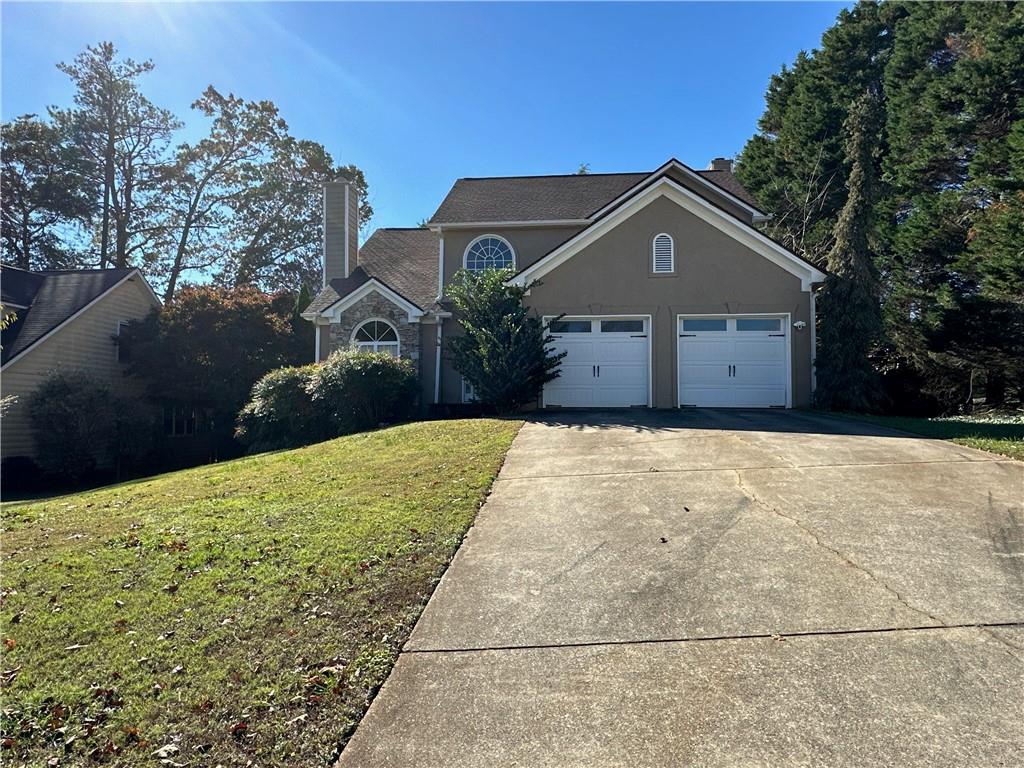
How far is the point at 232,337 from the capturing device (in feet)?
70.0

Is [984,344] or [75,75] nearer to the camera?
[984,344]

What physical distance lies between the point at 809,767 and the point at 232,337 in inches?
852

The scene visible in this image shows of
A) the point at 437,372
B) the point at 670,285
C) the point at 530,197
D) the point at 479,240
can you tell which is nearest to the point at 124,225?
the point at 479,240

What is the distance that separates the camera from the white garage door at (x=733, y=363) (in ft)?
48.5

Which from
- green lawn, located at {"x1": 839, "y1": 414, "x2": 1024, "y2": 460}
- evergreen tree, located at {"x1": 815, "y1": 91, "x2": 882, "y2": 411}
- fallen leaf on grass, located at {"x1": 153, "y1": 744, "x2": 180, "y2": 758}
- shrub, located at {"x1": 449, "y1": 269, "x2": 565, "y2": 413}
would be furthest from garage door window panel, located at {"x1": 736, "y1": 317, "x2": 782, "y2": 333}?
fallen leaf on grass, located at {"x1": 153, "y1": 744, "x2": 180, "y2": 758}

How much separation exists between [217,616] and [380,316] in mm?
13627

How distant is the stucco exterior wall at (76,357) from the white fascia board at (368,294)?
847cm

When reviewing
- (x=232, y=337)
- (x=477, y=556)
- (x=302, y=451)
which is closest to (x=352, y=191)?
(x=232, y=337)

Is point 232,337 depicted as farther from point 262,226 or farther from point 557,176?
point 262,226

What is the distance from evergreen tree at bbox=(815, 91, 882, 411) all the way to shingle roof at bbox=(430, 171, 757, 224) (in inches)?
144

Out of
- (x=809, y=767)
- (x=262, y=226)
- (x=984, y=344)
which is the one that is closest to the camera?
(x=809, y=767)

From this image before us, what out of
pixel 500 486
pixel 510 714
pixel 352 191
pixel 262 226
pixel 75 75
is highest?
pixel 75 75

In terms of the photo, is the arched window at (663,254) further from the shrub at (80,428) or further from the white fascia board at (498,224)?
the shrub at (80,428)

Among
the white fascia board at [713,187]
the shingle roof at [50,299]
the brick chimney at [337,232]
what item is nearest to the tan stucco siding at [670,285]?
the white fascia board at [713,187]
